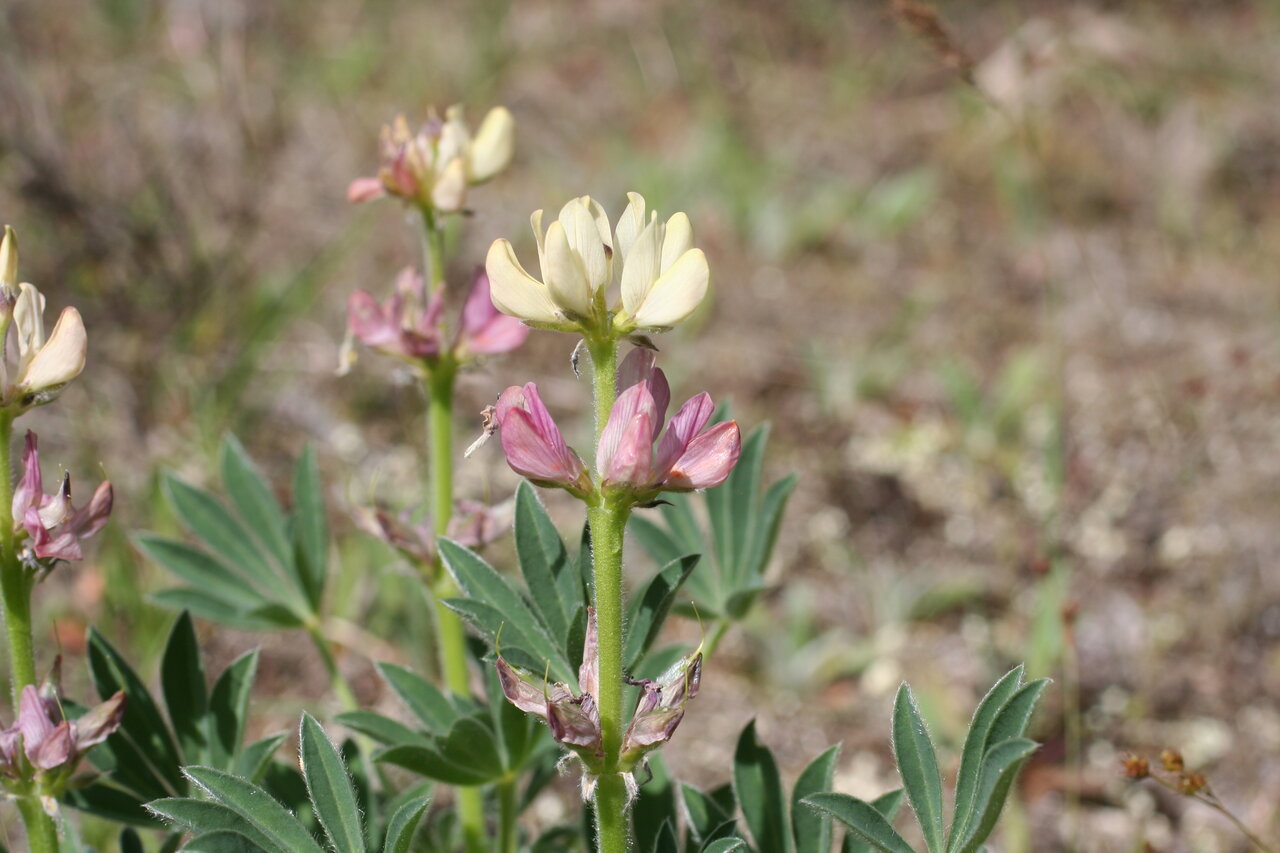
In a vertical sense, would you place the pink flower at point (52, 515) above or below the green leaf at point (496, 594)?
above

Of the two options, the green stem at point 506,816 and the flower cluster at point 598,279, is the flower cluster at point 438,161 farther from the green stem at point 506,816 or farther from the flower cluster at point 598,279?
the green stem at point 506,816

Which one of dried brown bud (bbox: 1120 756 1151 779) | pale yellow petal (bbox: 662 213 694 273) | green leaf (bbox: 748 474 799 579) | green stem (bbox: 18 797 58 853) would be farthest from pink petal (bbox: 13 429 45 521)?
dried brown bud (bbox: 1120 756 1151 779)

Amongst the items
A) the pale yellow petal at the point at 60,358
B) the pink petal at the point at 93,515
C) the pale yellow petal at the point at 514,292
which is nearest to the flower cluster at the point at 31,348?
the pale yellow petal at the point at 60,358

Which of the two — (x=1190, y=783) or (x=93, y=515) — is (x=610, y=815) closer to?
(x=93, y=515)

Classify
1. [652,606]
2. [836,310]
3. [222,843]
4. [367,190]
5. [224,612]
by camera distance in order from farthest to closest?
[836,310], [224,612], [367,190], [652,606], [222,843]

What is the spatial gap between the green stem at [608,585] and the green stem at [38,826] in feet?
1.81

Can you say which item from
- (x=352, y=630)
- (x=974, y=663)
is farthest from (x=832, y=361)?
(x=352, y=630)

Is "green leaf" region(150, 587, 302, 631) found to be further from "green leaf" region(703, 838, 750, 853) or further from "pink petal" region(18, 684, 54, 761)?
"green leaf" region(703, 838, 750, 853)

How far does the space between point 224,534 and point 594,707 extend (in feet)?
2.87

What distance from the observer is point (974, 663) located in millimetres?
2732

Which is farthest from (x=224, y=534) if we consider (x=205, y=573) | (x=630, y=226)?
(x=630, y=226)

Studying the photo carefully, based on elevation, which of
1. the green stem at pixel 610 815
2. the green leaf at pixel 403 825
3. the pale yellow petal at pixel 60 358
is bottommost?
the green stem at pixel 610 815

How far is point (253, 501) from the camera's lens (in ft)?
5.72

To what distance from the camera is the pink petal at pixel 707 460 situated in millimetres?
1034
